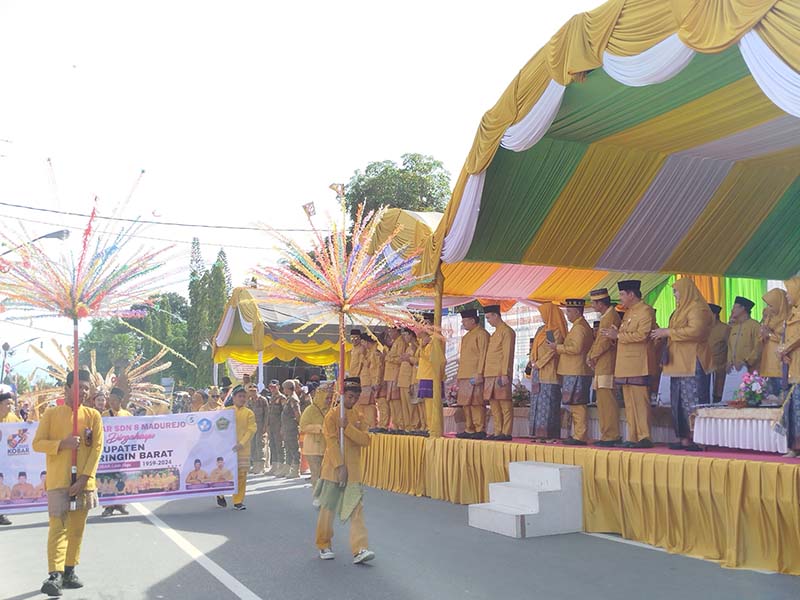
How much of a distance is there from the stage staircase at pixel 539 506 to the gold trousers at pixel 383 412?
231 inches

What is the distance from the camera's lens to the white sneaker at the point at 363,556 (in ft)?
23.0

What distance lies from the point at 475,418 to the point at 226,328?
39.5 feet

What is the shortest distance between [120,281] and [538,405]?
6.25 metres

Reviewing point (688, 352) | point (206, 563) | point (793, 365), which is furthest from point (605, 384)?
point (206, 563)

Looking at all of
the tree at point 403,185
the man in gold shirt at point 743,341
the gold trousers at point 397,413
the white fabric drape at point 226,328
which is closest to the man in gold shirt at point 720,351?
the man in gold shirt at point 743,341

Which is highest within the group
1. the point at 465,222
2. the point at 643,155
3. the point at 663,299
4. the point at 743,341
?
the point at 643,155

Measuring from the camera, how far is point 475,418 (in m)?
12.0

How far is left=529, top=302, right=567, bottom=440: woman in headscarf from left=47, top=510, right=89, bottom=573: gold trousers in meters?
6.32

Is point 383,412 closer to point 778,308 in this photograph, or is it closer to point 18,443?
point 18,443

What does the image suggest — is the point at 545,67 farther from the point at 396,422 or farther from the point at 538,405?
the point at 396,422

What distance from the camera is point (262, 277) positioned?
7.47 m

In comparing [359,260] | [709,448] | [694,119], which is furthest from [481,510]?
[694,119]

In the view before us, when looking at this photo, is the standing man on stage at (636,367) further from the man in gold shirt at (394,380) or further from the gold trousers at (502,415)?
the man in gold shirt at (394,380)

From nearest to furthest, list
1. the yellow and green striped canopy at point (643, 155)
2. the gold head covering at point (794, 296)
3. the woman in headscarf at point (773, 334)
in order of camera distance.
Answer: the yellow and green striped canopy at point (643, 155) → the gold head covering at point (794, 296) → the woman in headscarf at point (773, 334)
